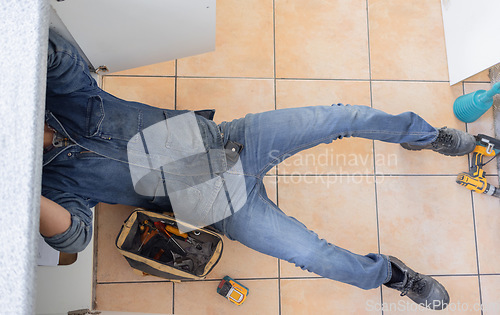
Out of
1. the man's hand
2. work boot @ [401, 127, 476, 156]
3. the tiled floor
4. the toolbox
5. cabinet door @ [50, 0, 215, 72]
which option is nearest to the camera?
the man's hand

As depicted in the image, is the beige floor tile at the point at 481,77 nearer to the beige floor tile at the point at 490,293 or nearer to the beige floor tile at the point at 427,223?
the beige floor tile at the point at 427,223

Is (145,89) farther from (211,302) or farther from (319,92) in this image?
(211,302)

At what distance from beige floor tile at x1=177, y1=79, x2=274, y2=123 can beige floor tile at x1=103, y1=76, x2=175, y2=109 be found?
5 cm

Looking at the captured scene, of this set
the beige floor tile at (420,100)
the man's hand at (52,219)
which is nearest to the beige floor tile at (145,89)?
the man's hand at (52,219)

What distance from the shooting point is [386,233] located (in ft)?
5.86

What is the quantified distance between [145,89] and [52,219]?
3.11 feet

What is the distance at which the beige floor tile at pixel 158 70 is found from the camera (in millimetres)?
1774

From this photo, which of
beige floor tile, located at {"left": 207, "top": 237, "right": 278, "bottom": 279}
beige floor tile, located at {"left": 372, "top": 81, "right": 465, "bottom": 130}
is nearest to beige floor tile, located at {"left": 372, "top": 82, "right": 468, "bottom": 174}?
beige floor tile, located at {"left": 372, "top": 81, "right": 465, "bottom": 130}

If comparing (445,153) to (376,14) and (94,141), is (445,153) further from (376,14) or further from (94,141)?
(94,141)

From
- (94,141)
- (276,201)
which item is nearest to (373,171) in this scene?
(276,201)

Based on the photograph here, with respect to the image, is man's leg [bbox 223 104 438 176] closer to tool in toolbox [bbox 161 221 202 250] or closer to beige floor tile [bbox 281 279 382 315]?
tool in toolbox [bbox 161 221 202 250]

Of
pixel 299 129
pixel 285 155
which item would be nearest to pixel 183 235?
pixel 285 155

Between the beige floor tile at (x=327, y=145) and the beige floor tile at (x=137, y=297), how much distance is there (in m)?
0.83

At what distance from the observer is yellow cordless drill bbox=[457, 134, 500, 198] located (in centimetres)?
174
